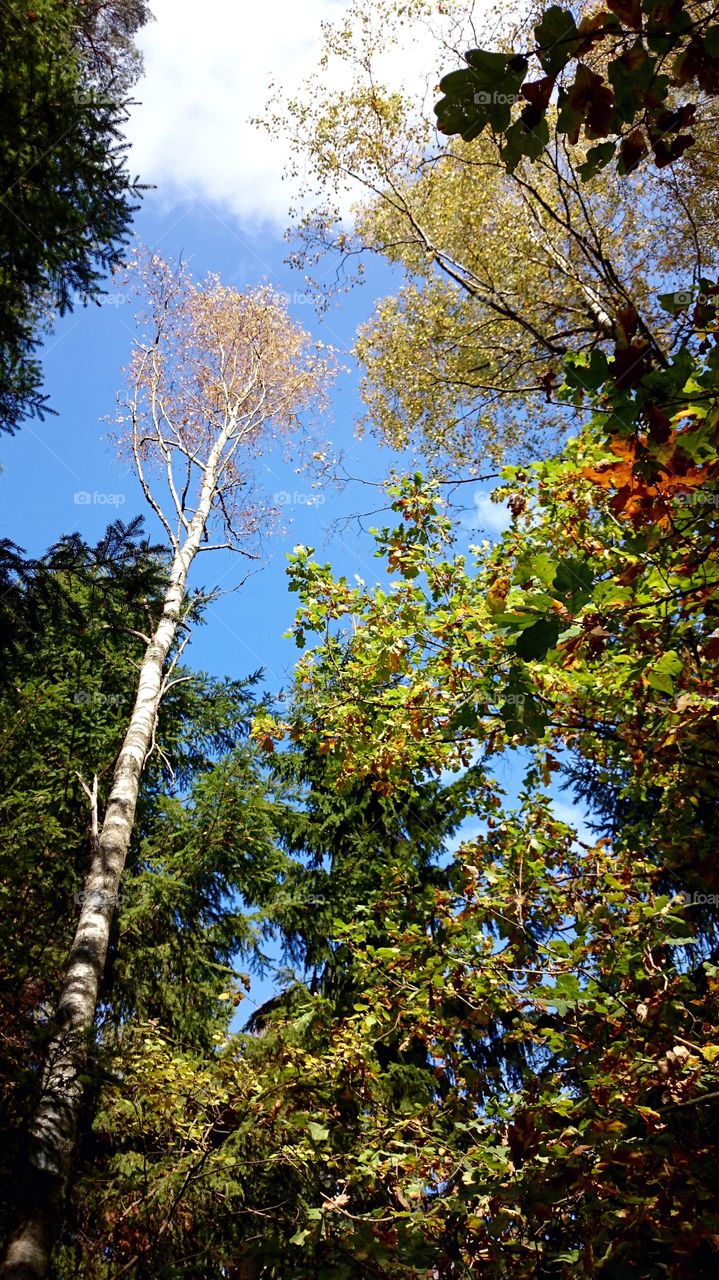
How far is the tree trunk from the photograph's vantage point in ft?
12.6

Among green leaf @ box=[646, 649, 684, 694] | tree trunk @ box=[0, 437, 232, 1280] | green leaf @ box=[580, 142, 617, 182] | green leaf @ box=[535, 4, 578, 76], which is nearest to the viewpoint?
green leaf @ box=[535, 4, 578, 76]

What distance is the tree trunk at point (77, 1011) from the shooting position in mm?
3830

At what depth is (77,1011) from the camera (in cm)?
502

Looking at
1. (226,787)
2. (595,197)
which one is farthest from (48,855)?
(595,197)
